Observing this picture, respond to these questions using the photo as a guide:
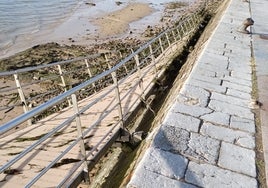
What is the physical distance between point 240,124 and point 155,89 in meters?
2.99

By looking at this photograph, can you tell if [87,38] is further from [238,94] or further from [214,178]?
[214,178]

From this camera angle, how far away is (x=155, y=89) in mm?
6734

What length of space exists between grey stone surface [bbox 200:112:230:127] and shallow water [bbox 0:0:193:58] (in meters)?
14.2

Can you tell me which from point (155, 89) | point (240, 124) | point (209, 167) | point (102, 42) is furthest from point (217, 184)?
point (102, 42)

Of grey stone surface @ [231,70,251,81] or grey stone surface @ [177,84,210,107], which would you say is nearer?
grey stone surface @ [177,84,210,107]

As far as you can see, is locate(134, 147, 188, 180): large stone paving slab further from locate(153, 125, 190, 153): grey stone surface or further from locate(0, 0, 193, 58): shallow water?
locate(0, 0, 193, 58): shallow water

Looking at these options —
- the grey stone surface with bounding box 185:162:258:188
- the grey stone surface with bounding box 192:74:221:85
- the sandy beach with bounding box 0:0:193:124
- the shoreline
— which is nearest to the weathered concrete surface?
the grey stone surface with bounding box 185:162:258:188

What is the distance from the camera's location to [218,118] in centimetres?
393

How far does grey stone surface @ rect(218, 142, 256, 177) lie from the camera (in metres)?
3.09

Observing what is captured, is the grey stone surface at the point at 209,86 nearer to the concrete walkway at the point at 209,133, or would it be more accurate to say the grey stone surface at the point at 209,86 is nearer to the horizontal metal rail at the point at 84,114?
the concrete walkway at the point at 209,133

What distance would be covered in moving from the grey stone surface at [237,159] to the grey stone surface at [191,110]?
0.60m

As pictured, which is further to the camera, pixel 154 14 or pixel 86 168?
pixel 154 14

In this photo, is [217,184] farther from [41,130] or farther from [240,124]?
[41,130]

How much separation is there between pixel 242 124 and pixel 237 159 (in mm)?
737
